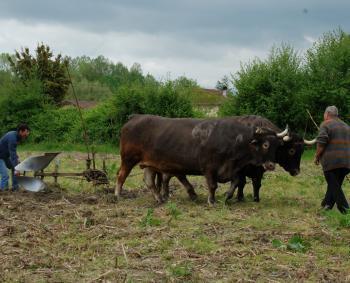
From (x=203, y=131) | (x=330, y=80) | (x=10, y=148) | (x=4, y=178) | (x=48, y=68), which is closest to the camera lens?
(x=203, y=131)

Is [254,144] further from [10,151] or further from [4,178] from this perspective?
[4,178]

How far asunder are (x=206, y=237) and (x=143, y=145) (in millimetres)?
5041

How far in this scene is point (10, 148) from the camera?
13.7 m

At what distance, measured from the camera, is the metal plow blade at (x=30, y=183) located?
13.9m

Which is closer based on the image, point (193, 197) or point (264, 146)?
point (264, 146)

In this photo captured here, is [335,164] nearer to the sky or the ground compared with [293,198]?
nearer to the sky

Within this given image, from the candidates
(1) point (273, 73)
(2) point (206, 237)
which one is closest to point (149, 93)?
(1) point (273, 73)

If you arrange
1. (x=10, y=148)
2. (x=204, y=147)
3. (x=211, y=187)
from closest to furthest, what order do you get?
1. (x=211, y=187)
2. (x=204, y=147)
3. (x=10, y=148)

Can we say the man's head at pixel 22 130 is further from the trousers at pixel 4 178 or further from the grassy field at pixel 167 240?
the grassy field at pixel 167 240

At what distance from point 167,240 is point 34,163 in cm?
618

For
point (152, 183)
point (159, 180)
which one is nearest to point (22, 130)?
point (152, 183)

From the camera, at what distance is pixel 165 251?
802cm

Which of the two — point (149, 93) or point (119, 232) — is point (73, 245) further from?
point (149, 93)

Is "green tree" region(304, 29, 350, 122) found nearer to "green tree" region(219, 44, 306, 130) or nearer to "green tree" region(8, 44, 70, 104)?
"green tree" region(219, 44, 306, 130)
